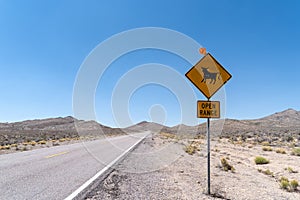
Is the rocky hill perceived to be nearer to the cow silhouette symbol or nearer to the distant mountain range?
the distant mountain range

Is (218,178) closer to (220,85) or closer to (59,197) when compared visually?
(220,85)

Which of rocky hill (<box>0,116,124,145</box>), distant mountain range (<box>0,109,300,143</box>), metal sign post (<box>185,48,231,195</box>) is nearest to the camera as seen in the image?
metal sign post (<box>185,48,231,195</box>)

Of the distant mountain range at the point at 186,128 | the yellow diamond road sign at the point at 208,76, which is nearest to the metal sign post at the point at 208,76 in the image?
the yellow diamond road sign at the point at 208,76

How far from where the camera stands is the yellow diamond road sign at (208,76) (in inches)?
256

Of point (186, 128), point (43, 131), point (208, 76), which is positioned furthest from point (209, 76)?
point (186, 128)

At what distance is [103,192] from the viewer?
6168 millimetres

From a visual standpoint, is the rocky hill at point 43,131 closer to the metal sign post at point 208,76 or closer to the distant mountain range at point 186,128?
the distant mountain range at point 186,128

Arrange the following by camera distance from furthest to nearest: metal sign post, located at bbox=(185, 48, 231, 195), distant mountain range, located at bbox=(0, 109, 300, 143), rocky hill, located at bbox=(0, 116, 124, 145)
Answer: distant mountain range, located at bbox=(0, 109, 300, 143), rocky hill, located at bbox=(0, 116, 124, 145), metal sign post, located at bbox=(185, 48, 231, 195)

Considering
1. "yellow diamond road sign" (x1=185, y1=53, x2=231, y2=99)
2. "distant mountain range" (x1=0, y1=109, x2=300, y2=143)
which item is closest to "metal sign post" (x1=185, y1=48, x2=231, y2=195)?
"yellow diamond road sign" (x1=185, y1=53, x2=231, y2=99)

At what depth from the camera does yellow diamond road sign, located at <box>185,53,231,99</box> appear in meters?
6.49

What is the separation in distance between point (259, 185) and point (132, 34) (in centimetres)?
2109

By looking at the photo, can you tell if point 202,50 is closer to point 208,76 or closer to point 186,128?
point 208,76

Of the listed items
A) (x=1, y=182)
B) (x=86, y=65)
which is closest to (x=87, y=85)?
(x=86, y=65)

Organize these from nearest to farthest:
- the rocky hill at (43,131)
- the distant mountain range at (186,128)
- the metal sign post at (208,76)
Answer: the metal sign post at (208,76) → the rocky hill at (43,131) → the distant mountain range at (186,128)
